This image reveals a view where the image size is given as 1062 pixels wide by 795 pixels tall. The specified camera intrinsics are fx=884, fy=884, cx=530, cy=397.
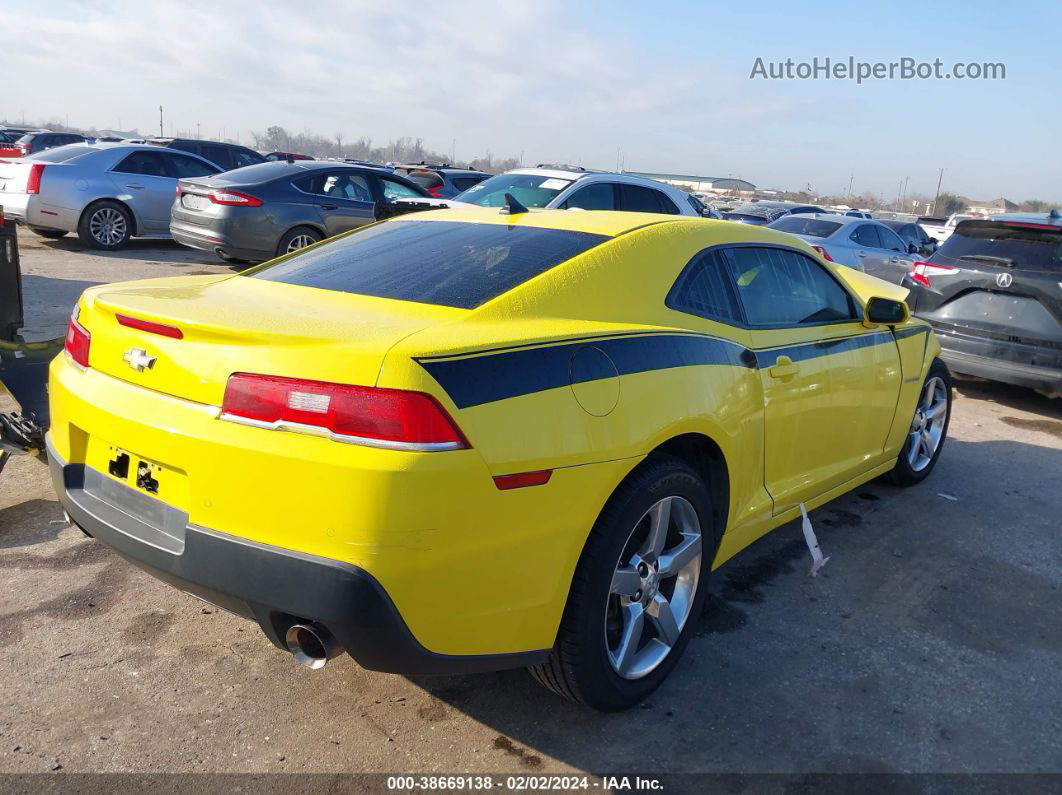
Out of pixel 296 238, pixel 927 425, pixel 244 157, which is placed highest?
pixel 244 157

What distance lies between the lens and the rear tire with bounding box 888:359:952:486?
16.8 ft

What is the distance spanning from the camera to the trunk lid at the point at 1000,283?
683cm

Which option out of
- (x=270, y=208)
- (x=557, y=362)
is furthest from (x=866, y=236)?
(x=557, y=362)

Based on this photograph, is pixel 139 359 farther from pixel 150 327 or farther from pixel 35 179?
pixel 35 179

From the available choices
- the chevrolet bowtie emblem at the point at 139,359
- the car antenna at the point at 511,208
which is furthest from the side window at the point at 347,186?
the chevrolet bowtie emblem at the point at 139,359

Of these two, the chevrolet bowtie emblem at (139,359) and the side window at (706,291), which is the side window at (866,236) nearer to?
the side window at (706,291)

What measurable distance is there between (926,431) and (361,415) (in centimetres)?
422

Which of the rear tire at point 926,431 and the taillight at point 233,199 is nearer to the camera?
the rear tire at point 926,431

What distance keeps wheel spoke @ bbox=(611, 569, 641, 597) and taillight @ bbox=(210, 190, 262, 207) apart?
9286 millimetres

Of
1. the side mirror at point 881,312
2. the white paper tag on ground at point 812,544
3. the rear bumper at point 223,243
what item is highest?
the side mirror at point 881,312

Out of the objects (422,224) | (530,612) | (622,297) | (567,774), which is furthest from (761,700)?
(422,224)

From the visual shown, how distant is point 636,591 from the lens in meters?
2.87

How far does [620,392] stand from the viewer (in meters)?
2.66

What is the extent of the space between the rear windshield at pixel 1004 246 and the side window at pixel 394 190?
7213 mm
